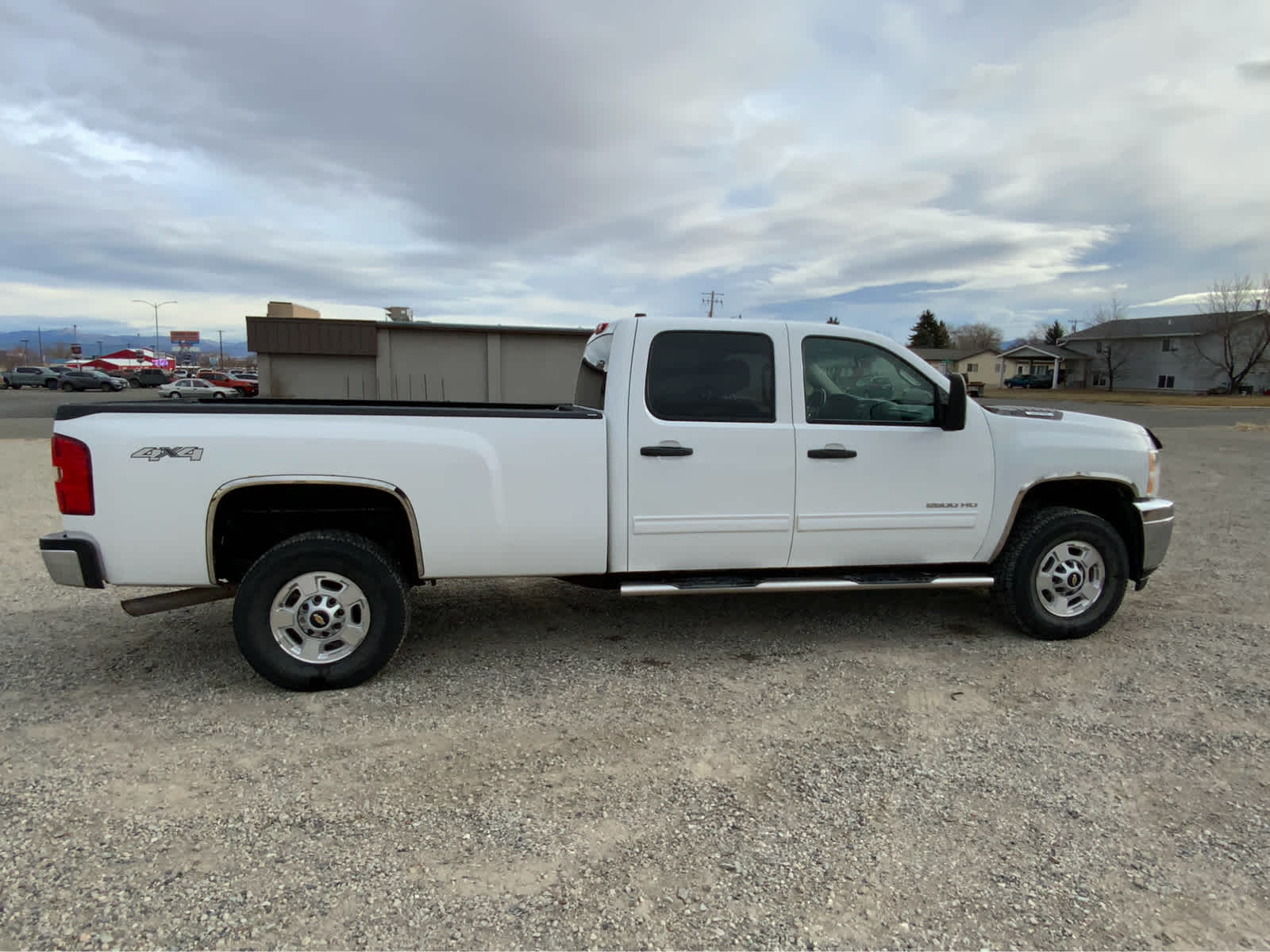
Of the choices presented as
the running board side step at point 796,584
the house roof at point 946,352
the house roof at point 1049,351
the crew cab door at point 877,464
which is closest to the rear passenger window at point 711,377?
the crew cab door at point 877,464

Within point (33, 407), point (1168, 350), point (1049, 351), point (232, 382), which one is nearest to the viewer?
point (33, 407)

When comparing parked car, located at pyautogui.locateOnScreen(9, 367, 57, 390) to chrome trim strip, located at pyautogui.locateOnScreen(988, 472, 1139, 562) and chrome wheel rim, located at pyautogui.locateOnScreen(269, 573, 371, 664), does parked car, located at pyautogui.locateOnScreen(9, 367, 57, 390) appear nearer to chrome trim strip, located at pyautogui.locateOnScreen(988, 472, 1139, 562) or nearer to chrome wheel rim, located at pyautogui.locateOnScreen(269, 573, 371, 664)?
chrome wheel rim, located at pyautogui.locateOnScreen(269, 573, 371, 664)

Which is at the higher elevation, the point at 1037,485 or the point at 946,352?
the point at 946,352

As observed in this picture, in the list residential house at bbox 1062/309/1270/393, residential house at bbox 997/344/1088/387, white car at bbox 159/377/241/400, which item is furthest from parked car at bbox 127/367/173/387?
residential house at bbox 1062/309/1270/393

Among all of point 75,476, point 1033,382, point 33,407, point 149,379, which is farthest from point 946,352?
point 75,476

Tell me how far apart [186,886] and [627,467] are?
2.55m

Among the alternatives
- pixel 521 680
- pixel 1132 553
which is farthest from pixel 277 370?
pixel 1132 553

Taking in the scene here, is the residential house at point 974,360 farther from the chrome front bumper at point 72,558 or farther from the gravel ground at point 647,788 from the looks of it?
the chrome front bumper at point 72,558

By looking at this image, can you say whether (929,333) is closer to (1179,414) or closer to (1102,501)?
(1179,414)

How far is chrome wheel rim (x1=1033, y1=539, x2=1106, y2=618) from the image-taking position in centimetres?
465

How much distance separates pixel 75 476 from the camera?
356 centimetres

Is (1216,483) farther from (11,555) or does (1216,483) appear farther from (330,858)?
(11,555)

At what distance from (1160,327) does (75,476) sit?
77872 mm

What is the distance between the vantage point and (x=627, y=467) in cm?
408
